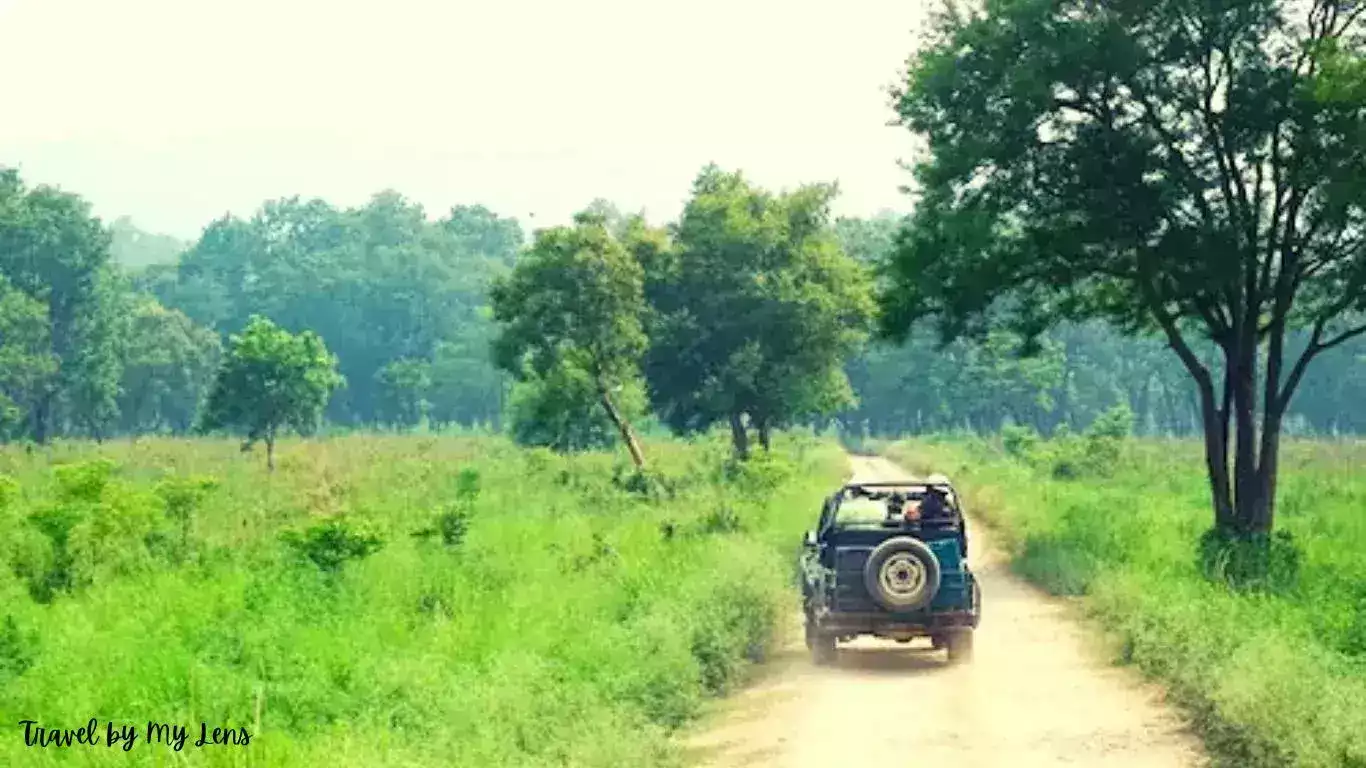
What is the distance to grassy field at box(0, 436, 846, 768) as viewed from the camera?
1078 cm

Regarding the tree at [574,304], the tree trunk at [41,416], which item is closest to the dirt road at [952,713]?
the tree at [574,304]

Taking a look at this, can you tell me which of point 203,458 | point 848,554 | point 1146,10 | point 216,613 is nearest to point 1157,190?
point 1146,10

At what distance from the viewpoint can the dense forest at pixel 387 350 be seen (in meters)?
73.9

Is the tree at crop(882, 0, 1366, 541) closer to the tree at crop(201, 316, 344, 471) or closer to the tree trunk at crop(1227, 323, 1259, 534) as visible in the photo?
the tree trunk at crop(1227, 323, 1259, 534)

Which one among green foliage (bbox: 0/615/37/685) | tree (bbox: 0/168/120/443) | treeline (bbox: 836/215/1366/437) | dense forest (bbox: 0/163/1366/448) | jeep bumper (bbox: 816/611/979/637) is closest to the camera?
green foliage (bbox: 0/615/37/685)

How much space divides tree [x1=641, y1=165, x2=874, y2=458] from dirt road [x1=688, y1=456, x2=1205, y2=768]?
2333 centimetres

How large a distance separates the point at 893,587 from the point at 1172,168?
12.8 meters

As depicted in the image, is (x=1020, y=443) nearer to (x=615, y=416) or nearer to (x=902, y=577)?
(x=615, y=416)

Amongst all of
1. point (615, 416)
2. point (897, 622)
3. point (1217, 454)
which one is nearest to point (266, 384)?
point (615, 416)

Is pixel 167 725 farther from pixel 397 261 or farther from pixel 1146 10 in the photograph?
pixel 397 261

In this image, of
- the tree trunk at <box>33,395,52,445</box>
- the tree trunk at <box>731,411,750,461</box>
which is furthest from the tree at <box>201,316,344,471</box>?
the tree trunk at <box>33,395,52,445</box>

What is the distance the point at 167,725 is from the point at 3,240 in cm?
8419

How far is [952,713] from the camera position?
13.4 meters

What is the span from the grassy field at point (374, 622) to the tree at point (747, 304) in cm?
1084
